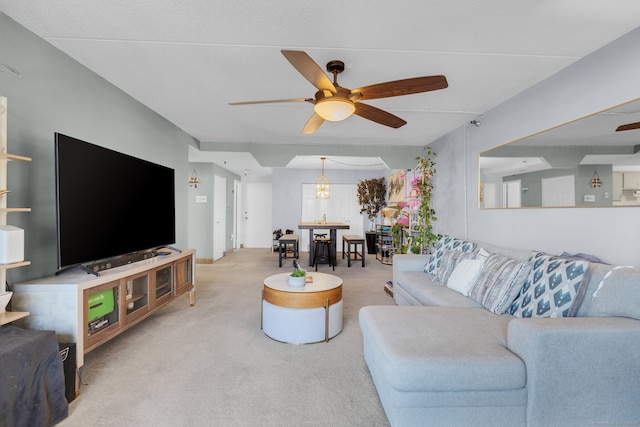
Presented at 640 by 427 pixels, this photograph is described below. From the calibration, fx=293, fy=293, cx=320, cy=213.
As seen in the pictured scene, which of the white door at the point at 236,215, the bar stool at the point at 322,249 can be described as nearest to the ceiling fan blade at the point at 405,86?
the bar stool at the point at 322,249

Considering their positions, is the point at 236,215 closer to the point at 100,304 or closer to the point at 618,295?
the point at 100,304

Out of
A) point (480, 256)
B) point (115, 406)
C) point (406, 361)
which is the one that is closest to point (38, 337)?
point (115, 406)

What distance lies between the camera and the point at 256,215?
8977 millimetres

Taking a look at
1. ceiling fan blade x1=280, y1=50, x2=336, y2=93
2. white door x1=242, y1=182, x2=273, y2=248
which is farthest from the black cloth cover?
white door x1=242, y1=182, x2=273, y2=248

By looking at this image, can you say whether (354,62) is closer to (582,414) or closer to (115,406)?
(582,414)

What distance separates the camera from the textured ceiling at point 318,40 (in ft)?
5.65

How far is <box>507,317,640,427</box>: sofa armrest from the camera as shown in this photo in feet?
4.42

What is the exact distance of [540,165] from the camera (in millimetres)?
2629

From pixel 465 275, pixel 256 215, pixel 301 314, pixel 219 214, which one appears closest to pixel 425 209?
pixel 465 275

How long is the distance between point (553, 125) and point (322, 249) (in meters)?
4.60

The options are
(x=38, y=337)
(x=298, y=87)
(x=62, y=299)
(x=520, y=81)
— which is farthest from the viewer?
(x=298, y=87)

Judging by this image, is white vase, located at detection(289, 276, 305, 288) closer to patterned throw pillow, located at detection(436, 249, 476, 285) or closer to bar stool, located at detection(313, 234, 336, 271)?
patterned throw pillow, located at detection(436, 249, 476, 285)

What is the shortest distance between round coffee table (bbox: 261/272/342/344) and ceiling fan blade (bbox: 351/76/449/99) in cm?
165

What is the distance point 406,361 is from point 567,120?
237 cm
